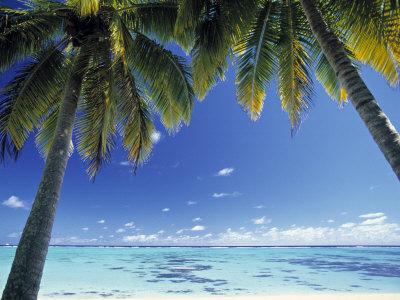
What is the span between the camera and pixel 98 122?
7.40 m

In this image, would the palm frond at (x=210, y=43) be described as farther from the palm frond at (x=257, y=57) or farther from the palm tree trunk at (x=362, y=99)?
the palm tree trunk at (x=362, y=99)

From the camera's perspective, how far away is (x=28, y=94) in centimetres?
775

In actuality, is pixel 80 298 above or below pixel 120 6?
below

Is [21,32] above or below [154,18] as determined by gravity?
below

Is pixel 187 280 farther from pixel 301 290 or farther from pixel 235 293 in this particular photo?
pixel 301 290

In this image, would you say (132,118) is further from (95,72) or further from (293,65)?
(293,65)

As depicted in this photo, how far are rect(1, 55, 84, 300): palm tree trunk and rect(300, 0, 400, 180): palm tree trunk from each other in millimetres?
4649

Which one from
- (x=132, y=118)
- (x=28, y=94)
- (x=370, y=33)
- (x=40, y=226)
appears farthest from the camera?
(x=132, y=118)

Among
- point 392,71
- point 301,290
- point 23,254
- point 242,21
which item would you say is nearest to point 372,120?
point 392,71

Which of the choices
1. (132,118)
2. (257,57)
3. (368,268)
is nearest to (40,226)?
(132,118)

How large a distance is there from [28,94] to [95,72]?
1.79 metres

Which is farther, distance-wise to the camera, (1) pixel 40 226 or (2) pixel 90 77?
(2) pixel 90 77

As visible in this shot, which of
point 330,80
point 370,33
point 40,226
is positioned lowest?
point 40,226

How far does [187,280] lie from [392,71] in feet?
56.7
